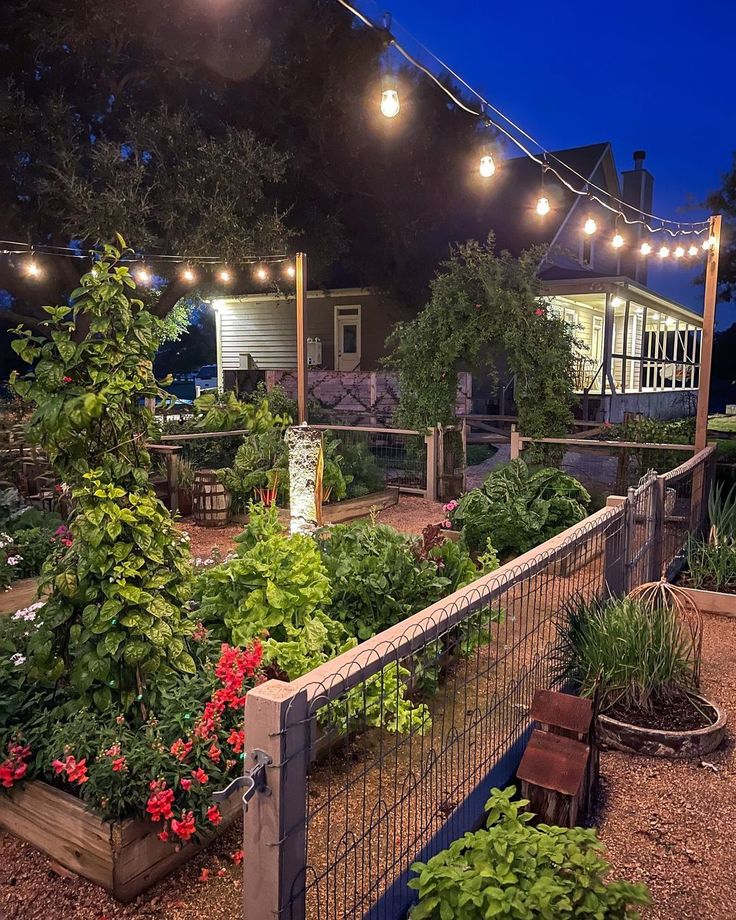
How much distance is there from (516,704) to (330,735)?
98 cm

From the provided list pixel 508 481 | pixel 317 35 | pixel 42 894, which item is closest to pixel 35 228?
pixel 317 35

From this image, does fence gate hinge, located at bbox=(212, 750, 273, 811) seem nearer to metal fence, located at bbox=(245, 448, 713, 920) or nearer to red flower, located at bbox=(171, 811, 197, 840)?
metal fence, located at bbox=(245, 448, 713, 920)

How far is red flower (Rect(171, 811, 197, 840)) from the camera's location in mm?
2494

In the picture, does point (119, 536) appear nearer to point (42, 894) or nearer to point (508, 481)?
point (42, 894)

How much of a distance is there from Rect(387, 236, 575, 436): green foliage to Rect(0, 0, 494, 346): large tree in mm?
6702

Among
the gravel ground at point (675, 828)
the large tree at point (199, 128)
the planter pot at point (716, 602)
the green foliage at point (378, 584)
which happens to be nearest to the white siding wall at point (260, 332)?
Result: the large tree at point (199, 128)

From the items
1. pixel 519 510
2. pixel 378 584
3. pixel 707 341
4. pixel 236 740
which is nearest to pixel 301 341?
pixel 519 510

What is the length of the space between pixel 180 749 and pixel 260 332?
20912 mm

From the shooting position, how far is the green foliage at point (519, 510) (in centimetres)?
686

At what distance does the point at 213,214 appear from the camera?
15164 millimetres

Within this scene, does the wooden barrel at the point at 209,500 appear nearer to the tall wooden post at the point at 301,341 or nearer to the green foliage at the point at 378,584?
the tall wooden post at the point at 301,341

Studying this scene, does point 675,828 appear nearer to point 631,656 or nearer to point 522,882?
point 631,656

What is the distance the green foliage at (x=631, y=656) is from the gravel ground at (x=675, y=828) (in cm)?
34

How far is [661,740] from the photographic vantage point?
366cm
